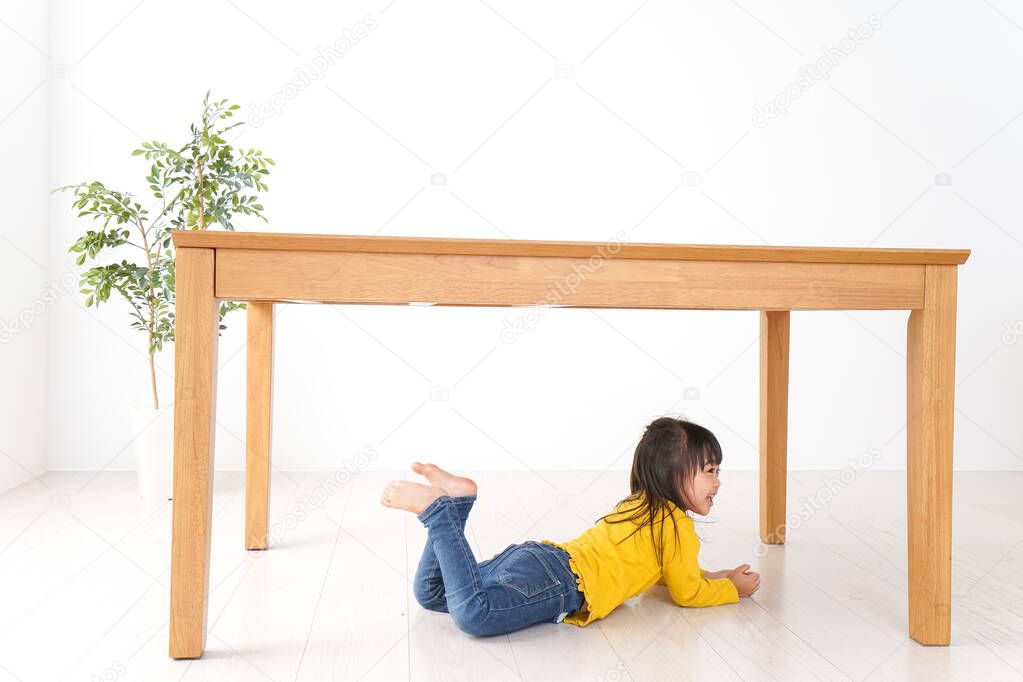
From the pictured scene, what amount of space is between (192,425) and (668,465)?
2.48 ft

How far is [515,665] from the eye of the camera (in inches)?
48.7


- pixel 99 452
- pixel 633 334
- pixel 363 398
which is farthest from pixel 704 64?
pixel 99 452

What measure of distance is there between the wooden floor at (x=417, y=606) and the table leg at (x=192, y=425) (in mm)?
100

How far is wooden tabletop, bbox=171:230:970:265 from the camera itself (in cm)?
121

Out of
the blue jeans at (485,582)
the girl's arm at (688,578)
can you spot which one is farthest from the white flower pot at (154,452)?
the girl's arm at (688,578)

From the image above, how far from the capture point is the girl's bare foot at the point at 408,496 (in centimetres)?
129

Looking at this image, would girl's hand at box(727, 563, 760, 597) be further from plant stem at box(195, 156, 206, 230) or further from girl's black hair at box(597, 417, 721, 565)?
plant stem at box(195, 156, 206, 230)

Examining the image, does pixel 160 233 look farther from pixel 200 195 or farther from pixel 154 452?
pixel 154 452

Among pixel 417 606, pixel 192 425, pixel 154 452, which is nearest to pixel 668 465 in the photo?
pixel 417 606

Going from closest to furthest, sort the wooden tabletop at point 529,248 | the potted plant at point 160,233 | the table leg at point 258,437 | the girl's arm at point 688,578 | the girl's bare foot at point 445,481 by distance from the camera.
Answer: the wooden tabletop at point 529,248
the girl's bare foot at point 445,481
the girl's arm at point 688,578
the table leg at point 258,437
the potted plant at point 160,233

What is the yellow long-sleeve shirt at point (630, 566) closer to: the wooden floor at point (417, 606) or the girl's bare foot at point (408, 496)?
the wooden floor at point (417, 606)

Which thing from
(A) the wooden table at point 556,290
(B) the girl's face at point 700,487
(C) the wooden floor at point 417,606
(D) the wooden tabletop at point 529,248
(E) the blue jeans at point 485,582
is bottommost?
(C) the wooden floor at point 417,606

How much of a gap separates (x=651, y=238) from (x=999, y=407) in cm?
138

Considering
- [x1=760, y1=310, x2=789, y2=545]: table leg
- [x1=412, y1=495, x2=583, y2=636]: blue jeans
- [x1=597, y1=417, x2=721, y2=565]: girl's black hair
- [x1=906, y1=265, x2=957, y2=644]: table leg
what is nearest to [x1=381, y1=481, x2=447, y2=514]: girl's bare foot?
[x1=412, y1=495, x2=583, y2=636]: blue jeans
